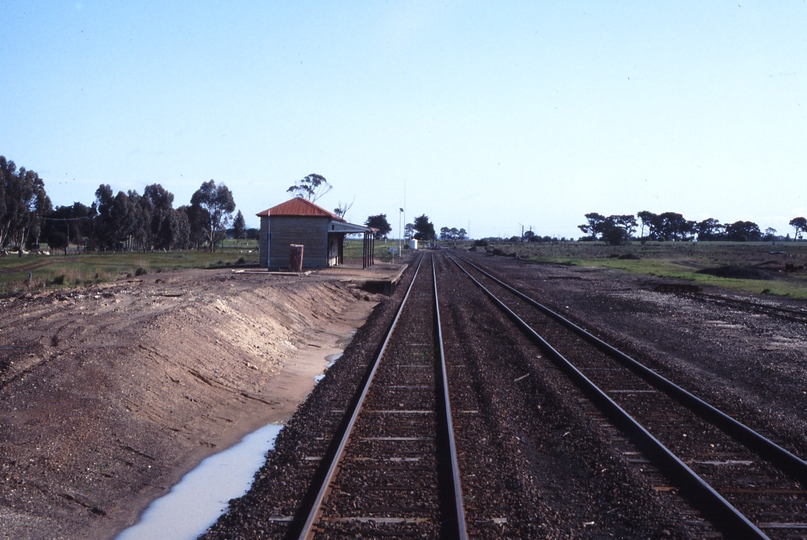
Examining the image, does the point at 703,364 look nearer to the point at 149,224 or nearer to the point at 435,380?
the point at 435,380

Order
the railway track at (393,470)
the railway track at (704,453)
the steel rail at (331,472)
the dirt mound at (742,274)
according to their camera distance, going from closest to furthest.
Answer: the steel rail at (331,472) < the railway track at (393,470) < the railway track at (704,453) < the dirt mound at (742,274)

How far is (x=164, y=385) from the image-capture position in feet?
32.6

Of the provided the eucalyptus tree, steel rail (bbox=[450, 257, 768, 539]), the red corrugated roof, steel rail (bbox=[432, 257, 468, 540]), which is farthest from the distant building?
the eucalyptus tree

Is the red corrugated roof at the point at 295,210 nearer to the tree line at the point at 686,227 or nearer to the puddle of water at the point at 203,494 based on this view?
the puddle of water at the point at 203,494

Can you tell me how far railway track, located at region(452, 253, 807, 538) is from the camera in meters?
6.07

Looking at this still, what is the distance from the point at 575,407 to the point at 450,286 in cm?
2465

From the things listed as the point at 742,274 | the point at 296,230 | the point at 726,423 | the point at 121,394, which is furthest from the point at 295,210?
the point at 726,423

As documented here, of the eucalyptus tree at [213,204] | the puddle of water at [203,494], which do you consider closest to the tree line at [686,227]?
the eucalyptus tree at [213,204]

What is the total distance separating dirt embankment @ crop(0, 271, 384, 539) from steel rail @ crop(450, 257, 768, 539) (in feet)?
15.8

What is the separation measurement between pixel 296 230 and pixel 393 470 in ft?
110

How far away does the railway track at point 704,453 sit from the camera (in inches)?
239

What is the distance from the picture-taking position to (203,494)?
276 inches

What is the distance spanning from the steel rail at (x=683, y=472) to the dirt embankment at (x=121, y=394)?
4.80 meters

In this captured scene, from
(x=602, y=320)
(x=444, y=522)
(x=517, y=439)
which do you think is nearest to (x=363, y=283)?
(x=602, y=320)
